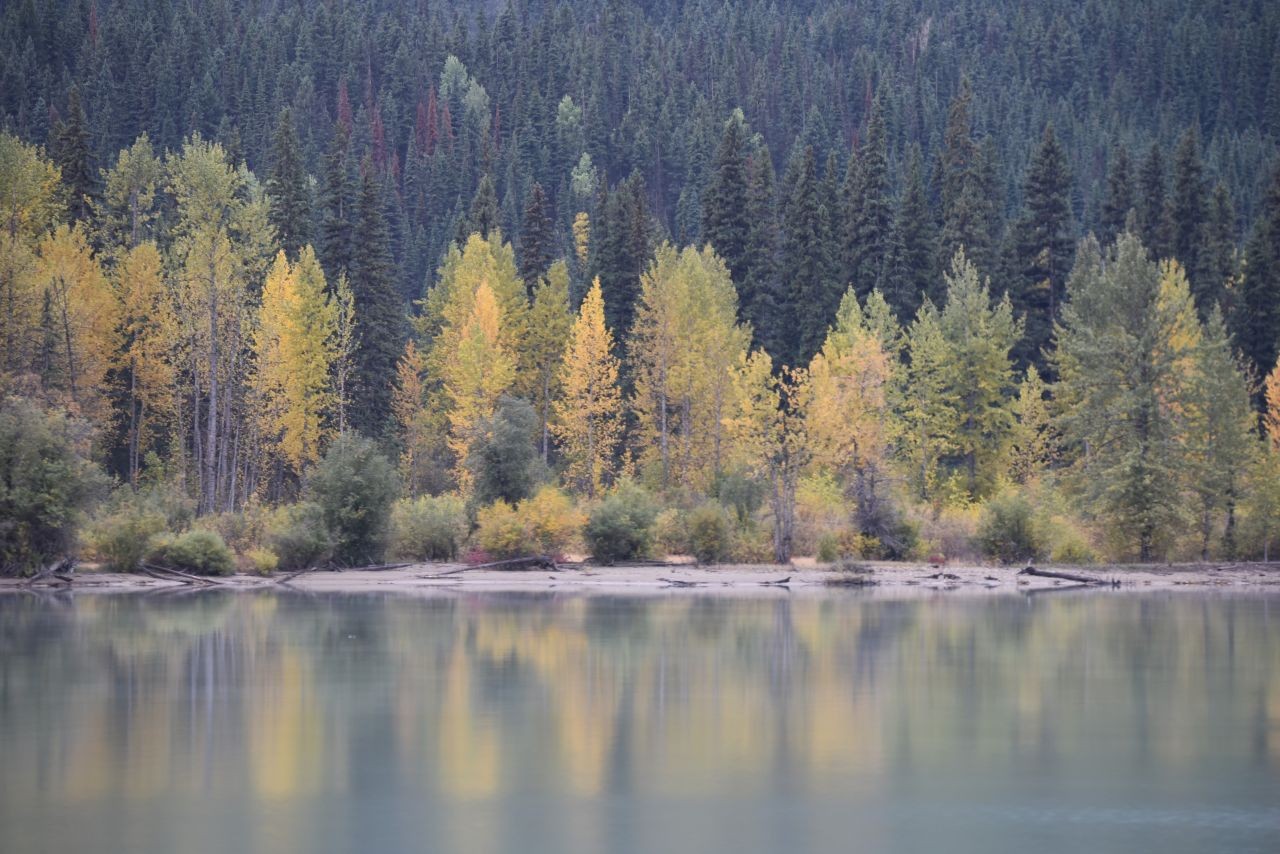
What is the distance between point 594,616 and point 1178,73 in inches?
6497

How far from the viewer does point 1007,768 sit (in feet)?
62.7

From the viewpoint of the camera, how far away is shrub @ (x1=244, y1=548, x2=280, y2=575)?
158 feet

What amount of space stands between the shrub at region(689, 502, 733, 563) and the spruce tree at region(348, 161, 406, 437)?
82.2 ft

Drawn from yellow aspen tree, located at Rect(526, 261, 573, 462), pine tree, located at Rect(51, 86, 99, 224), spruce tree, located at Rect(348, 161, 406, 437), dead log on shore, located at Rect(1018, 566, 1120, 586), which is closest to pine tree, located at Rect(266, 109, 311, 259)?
spruce tree, located at Rect(348, 161, 406, 437)

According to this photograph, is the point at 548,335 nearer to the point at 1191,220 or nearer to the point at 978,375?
the point at 978,375

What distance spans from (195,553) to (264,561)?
215 cm

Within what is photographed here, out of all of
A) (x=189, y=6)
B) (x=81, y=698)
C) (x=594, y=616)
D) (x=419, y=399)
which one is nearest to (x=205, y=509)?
(x=419, y=399)

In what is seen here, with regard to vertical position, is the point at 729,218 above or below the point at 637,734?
above

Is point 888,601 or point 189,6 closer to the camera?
point 888,601

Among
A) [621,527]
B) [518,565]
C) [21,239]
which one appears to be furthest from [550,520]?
[21,239]

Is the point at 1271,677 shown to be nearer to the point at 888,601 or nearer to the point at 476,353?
the point at 888,601

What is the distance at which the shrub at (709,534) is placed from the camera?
50312 mm

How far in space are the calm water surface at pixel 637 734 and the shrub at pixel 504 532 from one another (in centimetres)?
1343

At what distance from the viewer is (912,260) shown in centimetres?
7712
